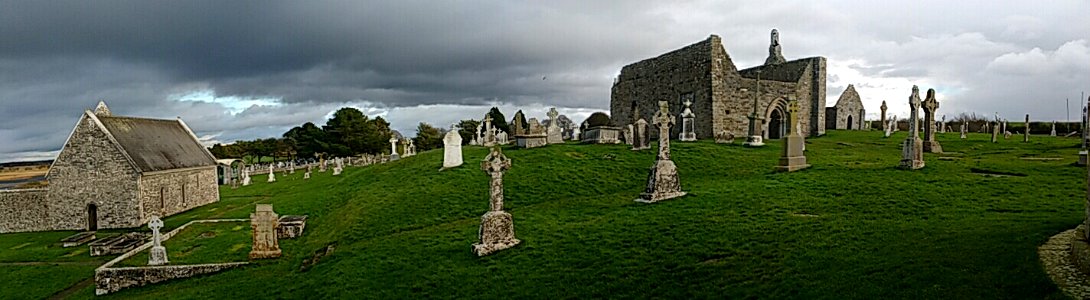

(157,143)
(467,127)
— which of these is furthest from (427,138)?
(157,143)

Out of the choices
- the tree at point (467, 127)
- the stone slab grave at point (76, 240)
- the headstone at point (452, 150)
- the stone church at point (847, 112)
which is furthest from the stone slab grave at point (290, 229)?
the tree at point (467, 127)

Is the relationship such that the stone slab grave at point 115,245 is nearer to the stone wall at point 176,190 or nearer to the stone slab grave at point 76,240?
the stone slab grave at point 76,240

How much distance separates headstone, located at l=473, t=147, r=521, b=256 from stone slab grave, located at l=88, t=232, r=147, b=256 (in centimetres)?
1524

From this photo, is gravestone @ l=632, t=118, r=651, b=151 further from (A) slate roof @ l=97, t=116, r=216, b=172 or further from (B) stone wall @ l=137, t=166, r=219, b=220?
(A) slate roof @ l=97, t=116, r=216, b=172

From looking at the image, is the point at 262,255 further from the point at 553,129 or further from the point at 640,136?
the point at 553,129

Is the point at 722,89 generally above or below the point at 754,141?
above

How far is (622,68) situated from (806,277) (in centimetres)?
3737

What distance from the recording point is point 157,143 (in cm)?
3281

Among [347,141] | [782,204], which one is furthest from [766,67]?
[347,141]

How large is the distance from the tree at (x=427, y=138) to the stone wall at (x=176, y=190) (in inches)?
Answer: 1610

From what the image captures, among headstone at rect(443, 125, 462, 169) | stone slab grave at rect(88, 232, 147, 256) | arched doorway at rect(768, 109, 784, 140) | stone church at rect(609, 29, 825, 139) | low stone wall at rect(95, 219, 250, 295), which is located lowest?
stone slab grave at rect(88, 232, 147, 256)

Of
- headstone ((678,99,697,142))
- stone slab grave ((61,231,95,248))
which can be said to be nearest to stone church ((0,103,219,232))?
stone slab grave ((61,231,95,248))

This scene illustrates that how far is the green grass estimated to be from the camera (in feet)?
24.3

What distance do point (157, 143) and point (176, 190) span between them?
3526mm
